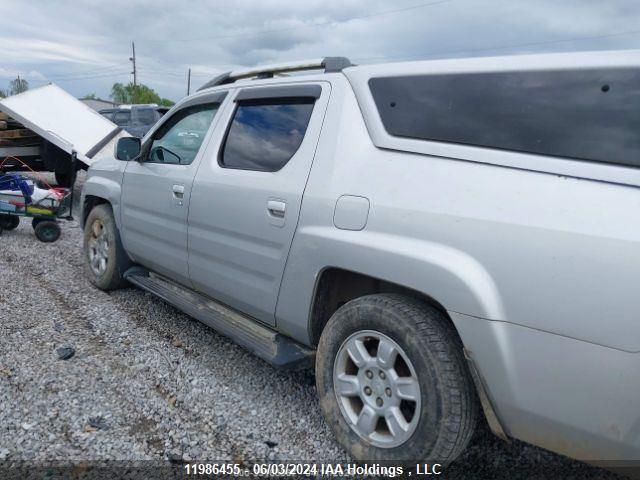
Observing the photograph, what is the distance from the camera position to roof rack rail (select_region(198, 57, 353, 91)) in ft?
9.48

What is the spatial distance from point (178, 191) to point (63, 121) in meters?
7.74

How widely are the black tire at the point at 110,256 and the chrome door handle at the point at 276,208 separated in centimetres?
231

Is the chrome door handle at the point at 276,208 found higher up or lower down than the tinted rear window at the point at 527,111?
lower down

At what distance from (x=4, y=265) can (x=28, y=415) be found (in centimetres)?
367

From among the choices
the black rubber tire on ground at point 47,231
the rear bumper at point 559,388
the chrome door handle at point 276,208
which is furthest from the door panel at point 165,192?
the black rubber tire on ground at point 47,231

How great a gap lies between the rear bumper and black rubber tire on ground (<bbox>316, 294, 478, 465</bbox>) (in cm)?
12

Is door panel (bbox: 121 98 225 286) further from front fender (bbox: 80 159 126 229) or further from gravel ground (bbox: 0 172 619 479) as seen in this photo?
gravel ground (bbox: 0 172 619 479)

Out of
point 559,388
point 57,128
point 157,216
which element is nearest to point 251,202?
point 157,216

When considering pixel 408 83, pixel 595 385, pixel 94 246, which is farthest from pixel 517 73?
pixel 94 246

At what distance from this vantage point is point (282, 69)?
10.7ft

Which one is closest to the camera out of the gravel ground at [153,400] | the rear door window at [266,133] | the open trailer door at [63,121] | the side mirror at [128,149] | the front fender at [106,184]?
the gravel ground at [153,400]

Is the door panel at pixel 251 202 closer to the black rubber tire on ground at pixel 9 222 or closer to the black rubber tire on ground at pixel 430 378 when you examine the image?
the black rubber tire on ground at pixel 430 378

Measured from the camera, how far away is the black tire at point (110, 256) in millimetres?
4543

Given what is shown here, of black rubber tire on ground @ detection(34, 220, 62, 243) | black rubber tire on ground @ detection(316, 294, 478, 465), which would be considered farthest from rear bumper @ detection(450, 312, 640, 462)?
black rubber tire on ground @ detection(34, 220, 62, 243)
